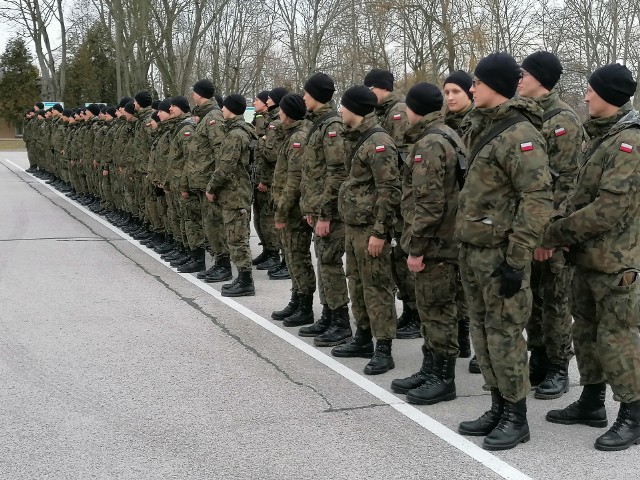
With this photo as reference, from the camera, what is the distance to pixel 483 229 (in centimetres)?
470

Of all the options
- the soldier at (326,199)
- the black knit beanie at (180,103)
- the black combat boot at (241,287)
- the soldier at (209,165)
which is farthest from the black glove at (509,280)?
the black knit beanie at (180,103)

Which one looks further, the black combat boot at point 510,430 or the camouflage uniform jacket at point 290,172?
the camouflage uniform jacket at point 290,172

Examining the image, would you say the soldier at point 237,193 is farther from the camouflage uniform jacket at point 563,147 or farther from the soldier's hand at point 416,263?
the camouflage uniform jacket at point 563,147

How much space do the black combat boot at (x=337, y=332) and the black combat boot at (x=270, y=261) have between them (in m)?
3.72

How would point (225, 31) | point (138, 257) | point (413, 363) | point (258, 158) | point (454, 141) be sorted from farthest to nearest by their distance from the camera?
point (225, 31), point (138, 257), point (258, 158), point (413, 363), point (454, 141)

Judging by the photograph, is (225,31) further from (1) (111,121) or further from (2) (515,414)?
(2) (515,414)

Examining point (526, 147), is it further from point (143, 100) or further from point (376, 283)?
point (143, 100)

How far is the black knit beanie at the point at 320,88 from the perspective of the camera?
7.18 m

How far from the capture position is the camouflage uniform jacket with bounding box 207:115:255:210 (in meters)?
9.09

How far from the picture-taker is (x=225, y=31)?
52.1m

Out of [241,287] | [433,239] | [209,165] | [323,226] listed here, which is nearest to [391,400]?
[433,239]

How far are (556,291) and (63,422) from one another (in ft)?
11.3

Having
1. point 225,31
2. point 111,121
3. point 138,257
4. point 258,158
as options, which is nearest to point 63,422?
point 258,158

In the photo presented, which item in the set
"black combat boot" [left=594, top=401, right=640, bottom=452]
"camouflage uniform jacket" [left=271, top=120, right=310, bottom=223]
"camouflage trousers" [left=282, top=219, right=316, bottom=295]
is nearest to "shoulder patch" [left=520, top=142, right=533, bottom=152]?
"black combat boot" [left=594, top=401, right=640, bottom=452]
